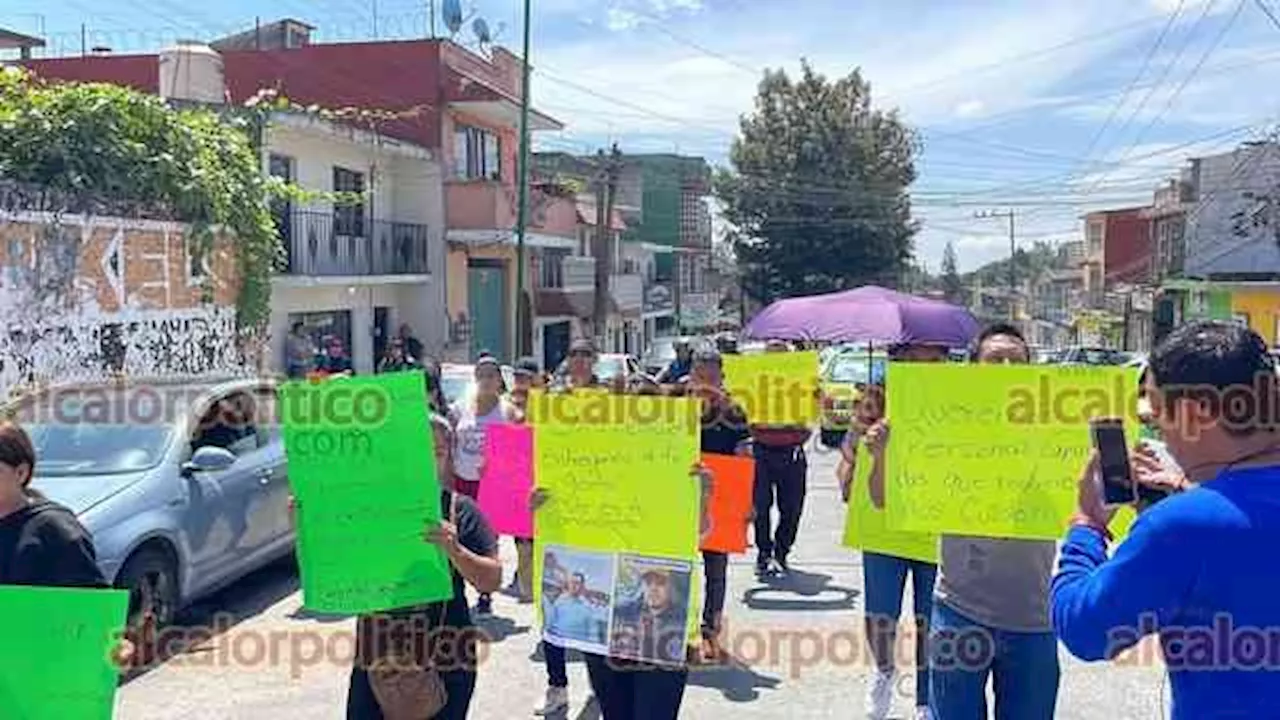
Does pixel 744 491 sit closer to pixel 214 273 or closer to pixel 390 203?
pixel 214 273

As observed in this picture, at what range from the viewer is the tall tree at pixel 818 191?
148 ft

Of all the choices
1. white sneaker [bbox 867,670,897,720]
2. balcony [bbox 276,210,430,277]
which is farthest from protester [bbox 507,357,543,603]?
balcony [bbox 276,210,430,277]

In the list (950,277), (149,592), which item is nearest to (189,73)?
(149,592)

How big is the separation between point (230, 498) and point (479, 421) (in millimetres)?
A: 1621

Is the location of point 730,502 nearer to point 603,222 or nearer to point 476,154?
point 476,154

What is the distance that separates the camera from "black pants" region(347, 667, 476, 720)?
3.56m

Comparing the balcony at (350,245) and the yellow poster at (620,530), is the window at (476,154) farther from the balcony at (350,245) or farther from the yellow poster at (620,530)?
the yellow poster at (620,530)

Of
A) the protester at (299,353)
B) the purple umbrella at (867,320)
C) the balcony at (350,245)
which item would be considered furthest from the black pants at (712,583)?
the balcony at (350,245)

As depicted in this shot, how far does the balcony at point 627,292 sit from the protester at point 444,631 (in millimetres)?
41684

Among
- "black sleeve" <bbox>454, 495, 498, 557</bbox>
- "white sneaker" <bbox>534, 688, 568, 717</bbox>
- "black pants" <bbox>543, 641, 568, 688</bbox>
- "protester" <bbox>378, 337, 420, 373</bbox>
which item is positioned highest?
Result: "black sleeve" <bbox>454, 495, 498, 557</bbox>

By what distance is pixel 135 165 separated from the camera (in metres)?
13.2

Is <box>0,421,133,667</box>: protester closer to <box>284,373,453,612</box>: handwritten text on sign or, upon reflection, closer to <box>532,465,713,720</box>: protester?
<box>284,373,453,612</box>: handwritten text on sign

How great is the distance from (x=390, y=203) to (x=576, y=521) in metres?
24.7

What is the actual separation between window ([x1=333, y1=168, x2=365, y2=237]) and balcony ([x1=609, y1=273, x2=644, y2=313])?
65.6 ft
